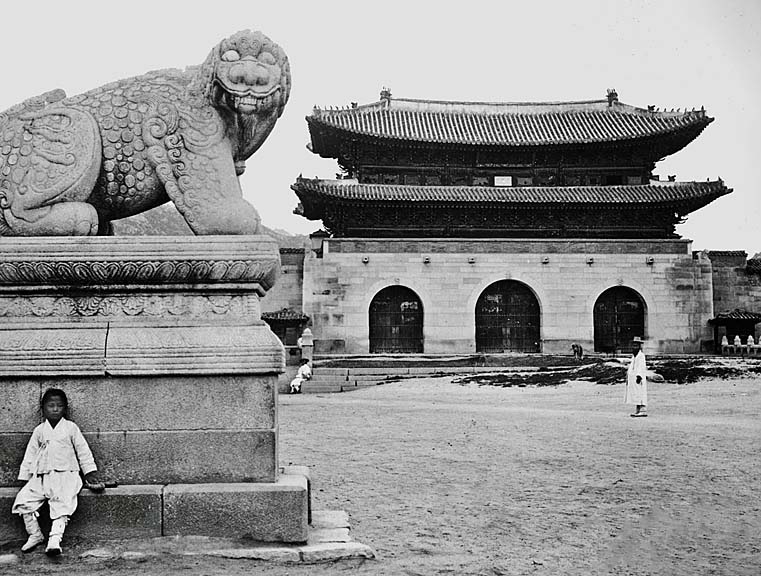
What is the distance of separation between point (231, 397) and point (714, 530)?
10.8 ft

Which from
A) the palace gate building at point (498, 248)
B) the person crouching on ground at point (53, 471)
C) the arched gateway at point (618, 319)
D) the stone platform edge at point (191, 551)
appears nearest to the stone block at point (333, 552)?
the stone platform edge at point (191, 551)

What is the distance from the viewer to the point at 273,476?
4203 millimetres

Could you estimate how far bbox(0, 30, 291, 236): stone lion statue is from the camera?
14.6 ft

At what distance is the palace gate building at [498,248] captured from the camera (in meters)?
30.3

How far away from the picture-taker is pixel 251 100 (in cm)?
447

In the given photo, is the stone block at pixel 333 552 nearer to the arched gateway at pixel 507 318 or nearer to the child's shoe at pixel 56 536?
the child's shoe at pixel 56 536

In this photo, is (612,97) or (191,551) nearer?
(191,551)

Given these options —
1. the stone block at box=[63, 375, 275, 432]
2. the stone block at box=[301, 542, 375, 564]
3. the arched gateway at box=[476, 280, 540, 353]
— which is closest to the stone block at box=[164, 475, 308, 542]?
the stone block at box=[301, 542, 375, 564]

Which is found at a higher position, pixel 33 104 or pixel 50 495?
pixel 33 104

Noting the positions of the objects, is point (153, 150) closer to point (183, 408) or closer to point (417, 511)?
point (183, 408)

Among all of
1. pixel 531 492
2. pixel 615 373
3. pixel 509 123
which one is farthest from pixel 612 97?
pixel 531 492

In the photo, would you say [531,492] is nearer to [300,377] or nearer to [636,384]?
[636,384]

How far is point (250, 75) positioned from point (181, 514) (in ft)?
7.73

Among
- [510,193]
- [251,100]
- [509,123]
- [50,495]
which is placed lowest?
[50,495]
